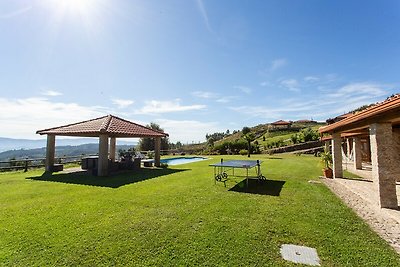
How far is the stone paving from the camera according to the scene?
4512 millimetres

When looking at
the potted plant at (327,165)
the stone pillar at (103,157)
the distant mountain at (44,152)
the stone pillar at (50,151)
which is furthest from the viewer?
the distant mountain at (44,152)

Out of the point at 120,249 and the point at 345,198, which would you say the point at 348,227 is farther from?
the point at 120,249

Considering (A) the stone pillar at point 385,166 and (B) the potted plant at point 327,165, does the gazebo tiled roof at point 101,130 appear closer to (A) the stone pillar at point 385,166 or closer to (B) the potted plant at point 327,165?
(B) the potted plant at point 327,165

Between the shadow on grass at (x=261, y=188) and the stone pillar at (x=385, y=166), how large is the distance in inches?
116

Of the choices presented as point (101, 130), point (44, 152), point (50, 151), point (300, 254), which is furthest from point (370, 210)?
point (44, 152)

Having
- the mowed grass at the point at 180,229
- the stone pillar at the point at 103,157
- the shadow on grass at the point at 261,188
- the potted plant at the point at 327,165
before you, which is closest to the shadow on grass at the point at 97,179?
the stone pillar at the point at 103,157

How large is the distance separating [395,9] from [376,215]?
10077 millimetres

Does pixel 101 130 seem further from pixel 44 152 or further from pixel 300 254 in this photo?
pixel 44 152

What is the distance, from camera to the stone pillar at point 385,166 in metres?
5.98

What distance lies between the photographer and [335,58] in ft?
52.1

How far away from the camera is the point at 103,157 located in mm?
12477

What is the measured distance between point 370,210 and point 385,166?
1.34m

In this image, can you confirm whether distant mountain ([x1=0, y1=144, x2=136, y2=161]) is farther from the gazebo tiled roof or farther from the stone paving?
the stone paving

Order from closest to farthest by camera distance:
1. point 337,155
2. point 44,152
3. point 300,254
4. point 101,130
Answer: point 300,254
point 337,155
point 101,130
point 44,152
